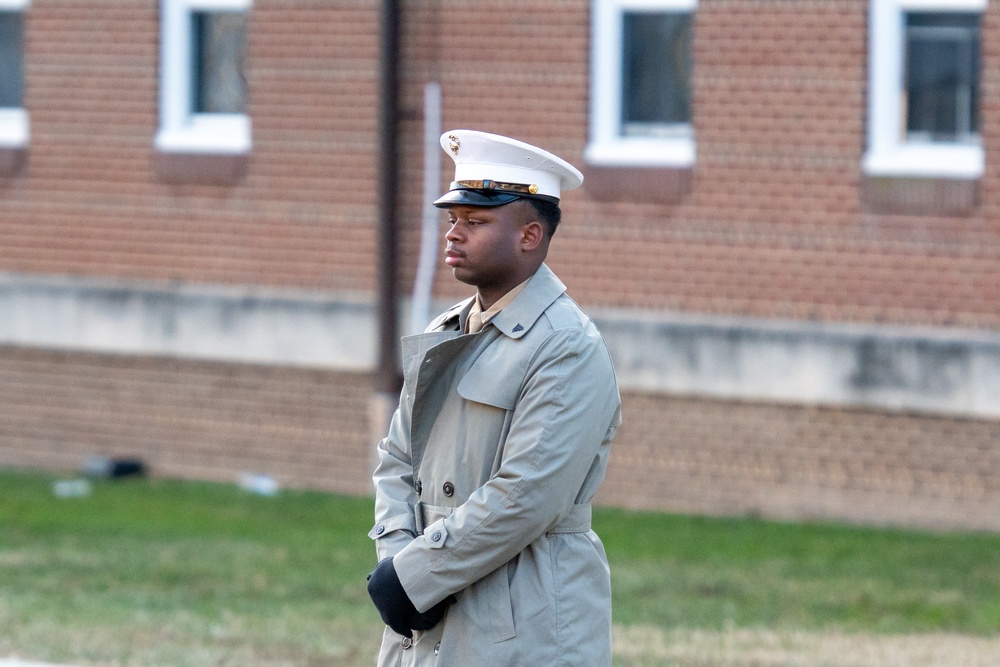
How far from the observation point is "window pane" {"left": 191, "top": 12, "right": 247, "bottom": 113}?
40.7 ft

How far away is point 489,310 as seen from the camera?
366 centimetres

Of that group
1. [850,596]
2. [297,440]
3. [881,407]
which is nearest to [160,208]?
[297,440]

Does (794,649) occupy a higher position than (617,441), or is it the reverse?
(617,441)

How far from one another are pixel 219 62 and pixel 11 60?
2.01 metres

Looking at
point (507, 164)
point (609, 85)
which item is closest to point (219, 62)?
point (609, 85)

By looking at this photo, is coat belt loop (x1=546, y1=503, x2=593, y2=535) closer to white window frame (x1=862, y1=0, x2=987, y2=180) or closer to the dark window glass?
white window frame (x1=862, y1=0, x2=987, y2=180)

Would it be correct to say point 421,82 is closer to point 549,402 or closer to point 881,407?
point 881,407

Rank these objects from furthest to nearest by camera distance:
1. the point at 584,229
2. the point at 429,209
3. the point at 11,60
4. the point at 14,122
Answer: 1. the point at 11,60
2. the point at 14,122
3. the point at 429,209
4. the point at 584,229

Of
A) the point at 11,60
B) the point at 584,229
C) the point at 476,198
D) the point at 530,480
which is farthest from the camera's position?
the point at 11,60

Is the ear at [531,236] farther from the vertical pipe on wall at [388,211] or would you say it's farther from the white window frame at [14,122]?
the white window frame at [14,122]

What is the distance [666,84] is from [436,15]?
1.78 m

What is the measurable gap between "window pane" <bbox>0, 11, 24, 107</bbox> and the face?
34.2ft

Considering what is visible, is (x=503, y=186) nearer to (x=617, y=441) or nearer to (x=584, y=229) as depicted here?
(x=584, y=229)

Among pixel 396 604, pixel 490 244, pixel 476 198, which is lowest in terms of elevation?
pixel 396 604
